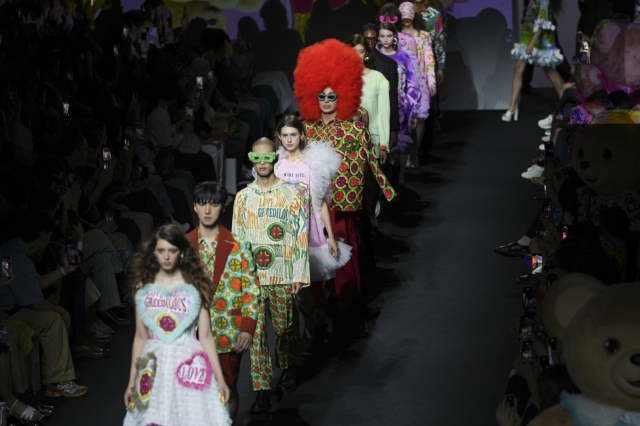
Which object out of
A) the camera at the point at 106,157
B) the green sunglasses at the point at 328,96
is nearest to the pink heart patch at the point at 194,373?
the green sunglasses at the point at 328,96

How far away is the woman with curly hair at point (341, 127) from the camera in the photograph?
21.9ft

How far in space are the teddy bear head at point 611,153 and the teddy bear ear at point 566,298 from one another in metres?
1.20

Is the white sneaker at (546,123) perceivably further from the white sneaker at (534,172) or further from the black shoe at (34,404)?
the black shoe at (34,404)

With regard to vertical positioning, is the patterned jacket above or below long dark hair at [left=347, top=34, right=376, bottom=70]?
below

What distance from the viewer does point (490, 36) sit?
1407cm

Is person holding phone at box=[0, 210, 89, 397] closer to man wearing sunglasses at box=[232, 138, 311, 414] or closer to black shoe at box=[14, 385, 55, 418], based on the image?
black shoe at box=[14, 385, 55, 418]

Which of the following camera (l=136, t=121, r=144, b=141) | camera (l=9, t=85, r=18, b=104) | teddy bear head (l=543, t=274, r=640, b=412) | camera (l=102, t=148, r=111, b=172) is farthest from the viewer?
camera (l=136, t=121, r=144, b=141)

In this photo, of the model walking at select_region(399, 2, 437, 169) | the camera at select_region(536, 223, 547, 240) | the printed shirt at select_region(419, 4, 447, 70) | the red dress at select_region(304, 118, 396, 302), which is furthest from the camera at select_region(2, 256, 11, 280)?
the printed shirt at select_region(419, 4, 447, 70)

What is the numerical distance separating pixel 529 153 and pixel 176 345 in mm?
8144

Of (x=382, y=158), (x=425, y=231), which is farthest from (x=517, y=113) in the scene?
(x=382, y=158)

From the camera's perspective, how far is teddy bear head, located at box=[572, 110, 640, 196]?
474 cm

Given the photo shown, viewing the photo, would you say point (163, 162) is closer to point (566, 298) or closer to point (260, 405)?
point (260, 405)

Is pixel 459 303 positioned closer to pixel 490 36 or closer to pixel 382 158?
pixel 382 158

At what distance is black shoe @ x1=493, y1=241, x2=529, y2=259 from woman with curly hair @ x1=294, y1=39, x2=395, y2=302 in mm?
1402
